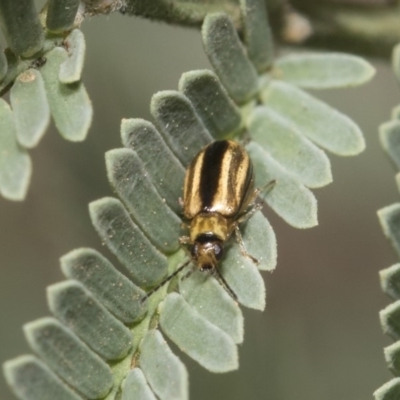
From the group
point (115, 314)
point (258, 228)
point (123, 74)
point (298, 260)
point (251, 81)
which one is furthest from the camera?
point (298, 260)

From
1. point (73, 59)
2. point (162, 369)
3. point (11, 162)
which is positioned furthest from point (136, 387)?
point (73, 59)

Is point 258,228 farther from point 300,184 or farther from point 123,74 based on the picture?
point 123,74

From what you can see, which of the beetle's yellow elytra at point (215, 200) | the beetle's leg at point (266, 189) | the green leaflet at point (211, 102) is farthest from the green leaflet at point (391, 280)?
the green leaflet at point (211, 102)

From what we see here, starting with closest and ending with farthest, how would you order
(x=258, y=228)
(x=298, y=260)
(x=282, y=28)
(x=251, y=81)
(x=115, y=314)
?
(x=115, y=314) < (x=258, y=228) < (x=251, y=81) < (x=282, y=28) < (x=298, y=260)

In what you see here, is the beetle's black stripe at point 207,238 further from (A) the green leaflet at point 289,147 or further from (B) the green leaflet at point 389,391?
(B) the green leaflet at point 389,391

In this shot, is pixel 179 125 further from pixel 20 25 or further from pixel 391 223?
pixel 391 223

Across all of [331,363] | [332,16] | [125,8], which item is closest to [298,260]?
[331,363]
